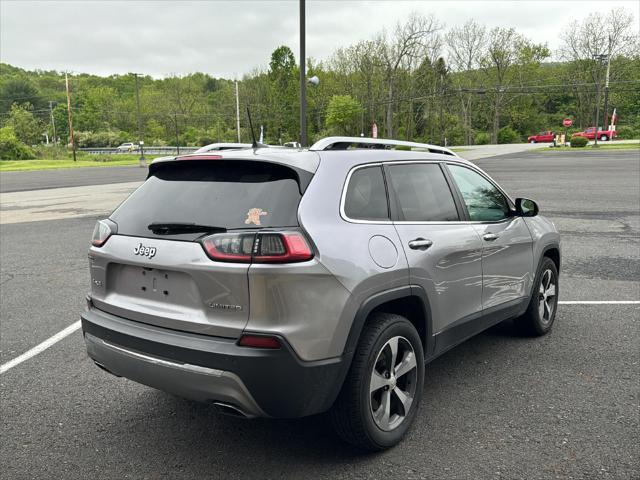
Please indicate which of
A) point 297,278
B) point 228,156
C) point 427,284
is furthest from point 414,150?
point 297,278

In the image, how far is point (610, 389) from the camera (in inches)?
152

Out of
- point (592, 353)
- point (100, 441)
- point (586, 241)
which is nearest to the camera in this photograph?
point (100, 441)

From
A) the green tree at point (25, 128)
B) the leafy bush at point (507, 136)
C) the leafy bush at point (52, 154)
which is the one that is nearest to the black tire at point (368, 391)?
the leafy bush at point (52, 154)

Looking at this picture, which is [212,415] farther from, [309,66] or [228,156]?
[309,66]

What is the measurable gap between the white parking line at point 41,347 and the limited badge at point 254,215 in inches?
114

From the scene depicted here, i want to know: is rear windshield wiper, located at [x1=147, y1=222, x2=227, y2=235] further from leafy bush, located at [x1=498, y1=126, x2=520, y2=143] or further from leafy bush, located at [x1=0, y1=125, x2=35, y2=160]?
leafy bush, located at [x1=498, y1=126, x2=520, y2=143]

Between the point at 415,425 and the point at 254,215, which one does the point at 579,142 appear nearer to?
the point at 415,425

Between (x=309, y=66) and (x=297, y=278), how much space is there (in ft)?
298

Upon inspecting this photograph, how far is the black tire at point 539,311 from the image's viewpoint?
479 cm

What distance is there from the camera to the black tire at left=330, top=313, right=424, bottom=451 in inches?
113

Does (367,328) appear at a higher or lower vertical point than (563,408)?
higher

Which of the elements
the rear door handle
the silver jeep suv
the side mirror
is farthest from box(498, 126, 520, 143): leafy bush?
the rear door handle

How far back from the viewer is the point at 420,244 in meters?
3.31

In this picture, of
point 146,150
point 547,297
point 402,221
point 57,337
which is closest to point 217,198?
point 402,221
